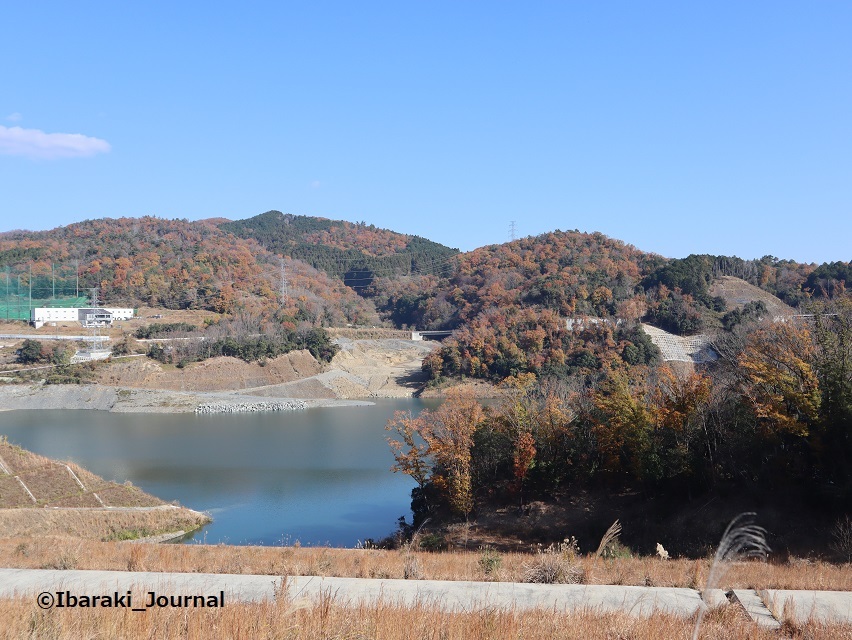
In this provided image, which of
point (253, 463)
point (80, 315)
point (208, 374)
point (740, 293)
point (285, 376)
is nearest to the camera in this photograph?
point (253, 463)

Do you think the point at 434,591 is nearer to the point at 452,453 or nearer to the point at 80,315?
the point at 452,453

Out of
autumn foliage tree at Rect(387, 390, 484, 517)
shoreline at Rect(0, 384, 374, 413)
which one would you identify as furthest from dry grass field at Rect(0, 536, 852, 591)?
shoreline at Rect(0, 384, 374, 413)

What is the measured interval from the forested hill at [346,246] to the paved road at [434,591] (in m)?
90.2

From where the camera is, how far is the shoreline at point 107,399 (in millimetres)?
44062

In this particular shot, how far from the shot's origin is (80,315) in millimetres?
60188

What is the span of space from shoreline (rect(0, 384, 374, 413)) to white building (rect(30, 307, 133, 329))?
12.9 m

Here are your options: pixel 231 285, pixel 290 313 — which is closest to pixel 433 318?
pixel 290 313

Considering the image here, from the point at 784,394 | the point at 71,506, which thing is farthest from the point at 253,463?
the point at 784,394

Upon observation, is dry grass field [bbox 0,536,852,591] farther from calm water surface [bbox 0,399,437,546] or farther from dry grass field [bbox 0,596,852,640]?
calm water surface [bbox 0,399,437,546]

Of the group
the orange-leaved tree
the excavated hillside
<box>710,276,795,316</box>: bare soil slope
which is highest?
<box>710,276,795,316</box>: bare soil slope

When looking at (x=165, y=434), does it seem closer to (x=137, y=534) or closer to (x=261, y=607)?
(x=137, y=534)

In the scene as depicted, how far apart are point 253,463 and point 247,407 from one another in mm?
17704

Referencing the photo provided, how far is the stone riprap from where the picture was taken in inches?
1726

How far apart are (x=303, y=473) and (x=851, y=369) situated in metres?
18.6
